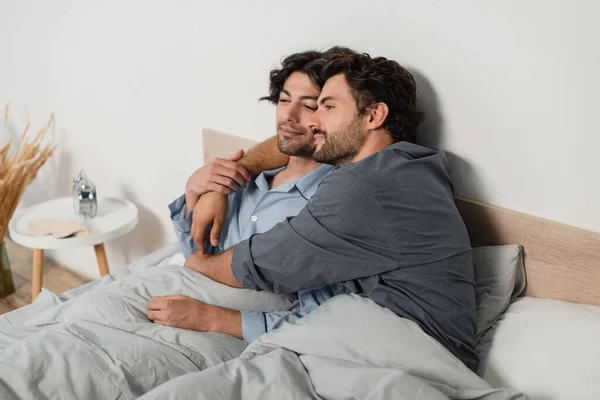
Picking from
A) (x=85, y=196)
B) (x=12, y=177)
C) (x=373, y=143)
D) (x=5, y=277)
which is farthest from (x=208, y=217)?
(x=5, y=277)

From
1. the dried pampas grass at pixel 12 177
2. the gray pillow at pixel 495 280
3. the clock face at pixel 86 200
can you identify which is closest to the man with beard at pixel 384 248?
the gray pillow at pixel 495 280

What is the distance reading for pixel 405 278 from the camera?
1452 millimetres

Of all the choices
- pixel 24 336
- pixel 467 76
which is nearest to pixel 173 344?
pixel 24 336

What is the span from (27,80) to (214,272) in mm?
1720

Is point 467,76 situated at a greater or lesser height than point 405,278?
greater

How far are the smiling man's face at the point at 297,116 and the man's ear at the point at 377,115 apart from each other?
0.66 ft

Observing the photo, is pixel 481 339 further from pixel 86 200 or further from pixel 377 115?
pixel 86 200

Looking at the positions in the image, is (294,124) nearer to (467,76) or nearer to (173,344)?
(467,76)

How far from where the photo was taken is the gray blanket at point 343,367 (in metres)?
1.23

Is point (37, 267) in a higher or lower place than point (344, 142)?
lower

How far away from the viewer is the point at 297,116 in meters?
1.86

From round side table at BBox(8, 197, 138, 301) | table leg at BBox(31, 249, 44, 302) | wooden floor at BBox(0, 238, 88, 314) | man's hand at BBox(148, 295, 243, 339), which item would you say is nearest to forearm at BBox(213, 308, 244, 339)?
man's hand at BBox(148, 295, 243, 339)

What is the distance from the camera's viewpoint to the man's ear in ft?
5.51

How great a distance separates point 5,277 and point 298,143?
1.63 m
